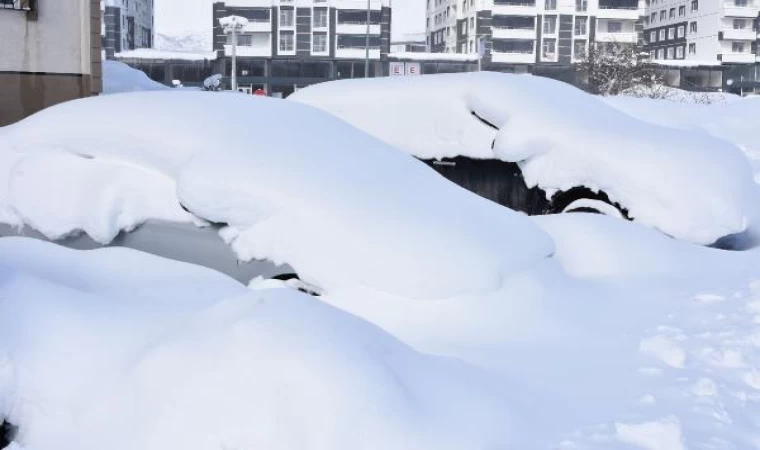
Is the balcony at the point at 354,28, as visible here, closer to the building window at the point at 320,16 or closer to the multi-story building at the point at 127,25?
the building window at the point at 320,16

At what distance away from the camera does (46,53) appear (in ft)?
41.6

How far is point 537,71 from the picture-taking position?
68.8 meters

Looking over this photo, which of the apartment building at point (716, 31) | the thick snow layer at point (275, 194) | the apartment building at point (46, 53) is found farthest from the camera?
the apartment building at point (716, 31)

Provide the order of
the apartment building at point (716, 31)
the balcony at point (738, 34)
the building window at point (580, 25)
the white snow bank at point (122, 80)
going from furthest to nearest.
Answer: the balcony at point (738, 34), the apartment building at point (716, 31), the building window at point (580, 25), the white snow bank at point (122, 80)

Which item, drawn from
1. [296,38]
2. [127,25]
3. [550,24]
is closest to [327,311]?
[296,38]

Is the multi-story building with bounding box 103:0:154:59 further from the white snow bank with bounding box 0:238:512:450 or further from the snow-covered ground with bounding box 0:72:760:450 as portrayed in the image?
the white snow bank with bounding box 0:238:512:450

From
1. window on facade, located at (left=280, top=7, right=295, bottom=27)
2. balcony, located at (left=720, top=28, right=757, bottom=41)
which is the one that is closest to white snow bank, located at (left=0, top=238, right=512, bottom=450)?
window on facade, located at (left=280, top=7, right=295, bottom=27)

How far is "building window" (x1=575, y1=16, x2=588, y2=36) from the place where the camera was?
68.9 m

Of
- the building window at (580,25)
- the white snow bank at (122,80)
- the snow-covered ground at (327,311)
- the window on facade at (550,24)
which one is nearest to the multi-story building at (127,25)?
the window on facade at (550,24)

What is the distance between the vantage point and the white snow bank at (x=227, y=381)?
2.91m

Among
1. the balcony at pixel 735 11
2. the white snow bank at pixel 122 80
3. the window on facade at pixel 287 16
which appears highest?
the balcony at pixel 735 11

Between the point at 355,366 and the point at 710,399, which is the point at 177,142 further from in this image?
the point at 710,399

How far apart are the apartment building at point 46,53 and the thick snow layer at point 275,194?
799 centimetres

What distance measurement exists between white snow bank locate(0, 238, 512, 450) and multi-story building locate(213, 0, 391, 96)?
200ft
